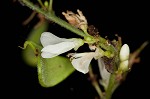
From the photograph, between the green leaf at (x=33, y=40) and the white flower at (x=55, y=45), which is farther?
the green leaf at (x=33, y=40)

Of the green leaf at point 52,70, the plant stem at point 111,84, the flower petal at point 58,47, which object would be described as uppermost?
the flower petal at point 58,47

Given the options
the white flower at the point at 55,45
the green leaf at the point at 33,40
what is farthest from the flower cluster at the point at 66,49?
the green leaf at the point at 33,40

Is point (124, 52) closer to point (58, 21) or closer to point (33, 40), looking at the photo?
point (58, 21)

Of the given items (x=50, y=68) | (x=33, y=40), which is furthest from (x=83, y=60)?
(x=33, y=40)

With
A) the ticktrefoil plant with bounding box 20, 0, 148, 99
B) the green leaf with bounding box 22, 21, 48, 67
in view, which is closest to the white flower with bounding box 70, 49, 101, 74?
the ticktrefoil plant with bounding box 20, 0, 148, 99

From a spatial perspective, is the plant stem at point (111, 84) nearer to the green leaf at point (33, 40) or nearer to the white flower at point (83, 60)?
the white flower at point (83, 60)

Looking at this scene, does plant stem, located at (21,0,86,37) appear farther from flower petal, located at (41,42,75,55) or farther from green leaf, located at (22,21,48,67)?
green leaf, located at (22,21,48,67)
